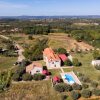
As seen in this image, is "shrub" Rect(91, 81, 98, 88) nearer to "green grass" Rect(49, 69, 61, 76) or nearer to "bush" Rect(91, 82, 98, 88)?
"bush" Rect(91, 82, 98, 88)

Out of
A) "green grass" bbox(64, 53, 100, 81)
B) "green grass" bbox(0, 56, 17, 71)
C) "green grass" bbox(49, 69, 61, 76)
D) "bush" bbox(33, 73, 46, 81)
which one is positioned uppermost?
"bush" bbox(33, 73, 46, 81)

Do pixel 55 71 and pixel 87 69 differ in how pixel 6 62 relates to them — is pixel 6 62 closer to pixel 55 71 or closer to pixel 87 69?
pixel 55 71

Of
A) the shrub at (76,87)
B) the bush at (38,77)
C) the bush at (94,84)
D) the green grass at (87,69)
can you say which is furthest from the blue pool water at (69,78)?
the bush at (38,77)

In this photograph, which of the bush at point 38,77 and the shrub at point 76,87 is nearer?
the shrub at point 76,87

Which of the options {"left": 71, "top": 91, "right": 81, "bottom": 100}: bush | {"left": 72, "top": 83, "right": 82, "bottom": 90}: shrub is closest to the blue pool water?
{"left": 72, "top": 83, "right": 82, "bottom": 90}: shrub

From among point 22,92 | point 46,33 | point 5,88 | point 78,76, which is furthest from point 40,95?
point 46,33

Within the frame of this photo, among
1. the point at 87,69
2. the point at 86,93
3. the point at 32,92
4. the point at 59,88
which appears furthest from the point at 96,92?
the point at 87,69

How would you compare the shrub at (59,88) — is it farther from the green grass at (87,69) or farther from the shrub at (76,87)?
the green grass at (87,69)

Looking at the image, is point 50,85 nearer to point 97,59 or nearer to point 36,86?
point 36,86
